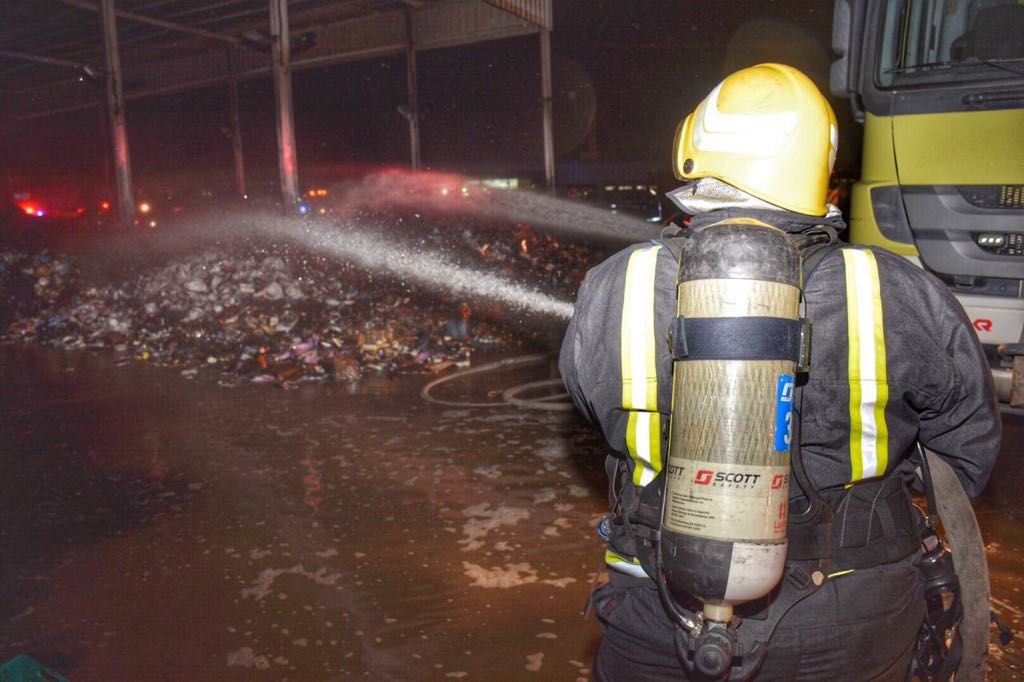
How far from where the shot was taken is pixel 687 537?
1339mm

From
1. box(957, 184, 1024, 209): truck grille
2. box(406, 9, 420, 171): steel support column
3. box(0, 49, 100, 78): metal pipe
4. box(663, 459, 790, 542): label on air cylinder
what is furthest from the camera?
box(406, 9, 420, 171): steel support column

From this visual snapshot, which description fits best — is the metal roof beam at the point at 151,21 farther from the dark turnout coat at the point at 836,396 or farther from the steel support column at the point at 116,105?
the dark turnout coat at the point at 836,396

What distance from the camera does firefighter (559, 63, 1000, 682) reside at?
1451 millimetres

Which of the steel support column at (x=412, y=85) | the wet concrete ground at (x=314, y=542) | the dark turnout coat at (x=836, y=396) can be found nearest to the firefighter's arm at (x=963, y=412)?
the dark turnout coat at (x=836, y=396)

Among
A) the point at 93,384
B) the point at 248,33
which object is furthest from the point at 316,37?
the point at 93,384

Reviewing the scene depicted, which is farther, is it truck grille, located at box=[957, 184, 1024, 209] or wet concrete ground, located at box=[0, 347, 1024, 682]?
truck grille, located at box=[957, 184, 1024, 209]

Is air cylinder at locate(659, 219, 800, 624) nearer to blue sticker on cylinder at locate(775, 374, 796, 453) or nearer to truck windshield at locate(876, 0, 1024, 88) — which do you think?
blue sticker on cylinder at locate(775, 374, 796, 453)

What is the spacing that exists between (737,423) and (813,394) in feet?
0.86

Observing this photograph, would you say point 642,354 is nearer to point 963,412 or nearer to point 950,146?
point 963,412

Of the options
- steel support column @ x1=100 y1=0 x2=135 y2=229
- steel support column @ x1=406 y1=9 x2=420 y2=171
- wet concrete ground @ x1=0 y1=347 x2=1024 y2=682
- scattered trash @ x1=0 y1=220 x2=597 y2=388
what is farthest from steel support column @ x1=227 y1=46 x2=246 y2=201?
wet concrete ground @ x1=0 y1=347 x2=1024 y2=682

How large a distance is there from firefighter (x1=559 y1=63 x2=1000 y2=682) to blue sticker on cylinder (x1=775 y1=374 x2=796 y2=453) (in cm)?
12

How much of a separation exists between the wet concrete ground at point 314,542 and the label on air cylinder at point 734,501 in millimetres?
1864

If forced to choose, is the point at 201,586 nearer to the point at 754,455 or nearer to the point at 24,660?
the point at 24,660

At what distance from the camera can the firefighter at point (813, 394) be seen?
57.1 inches
